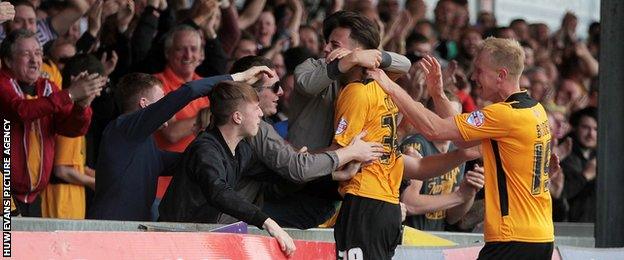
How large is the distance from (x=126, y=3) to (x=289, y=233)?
3348mm

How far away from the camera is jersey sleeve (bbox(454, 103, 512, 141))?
26.4 feet

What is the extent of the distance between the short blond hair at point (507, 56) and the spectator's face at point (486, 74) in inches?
1.2

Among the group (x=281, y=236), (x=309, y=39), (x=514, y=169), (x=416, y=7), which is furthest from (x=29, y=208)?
(x=416, y=7)

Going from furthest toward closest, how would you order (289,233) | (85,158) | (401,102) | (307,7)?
1. (307,7)
2. (85,158)
3. (289,233)
4. (401,102)

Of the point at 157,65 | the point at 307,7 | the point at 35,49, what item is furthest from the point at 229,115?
the point at 307,7

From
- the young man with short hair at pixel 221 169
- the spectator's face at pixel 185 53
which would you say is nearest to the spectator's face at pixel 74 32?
the spectator's face at pixel 185 53

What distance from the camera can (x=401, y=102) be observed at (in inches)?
316

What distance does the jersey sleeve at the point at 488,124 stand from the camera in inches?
317

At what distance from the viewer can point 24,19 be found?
34.9 feet

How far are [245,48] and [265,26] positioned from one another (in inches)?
46.9

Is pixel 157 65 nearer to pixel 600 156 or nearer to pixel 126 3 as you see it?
pixel 126 3

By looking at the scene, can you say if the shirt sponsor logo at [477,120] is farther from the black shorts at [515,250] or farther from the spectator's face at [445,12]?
the spectator's face at [445,12]

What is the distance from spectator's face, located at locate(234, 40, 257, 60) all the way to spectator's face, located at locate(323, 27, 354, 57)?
3507 mm

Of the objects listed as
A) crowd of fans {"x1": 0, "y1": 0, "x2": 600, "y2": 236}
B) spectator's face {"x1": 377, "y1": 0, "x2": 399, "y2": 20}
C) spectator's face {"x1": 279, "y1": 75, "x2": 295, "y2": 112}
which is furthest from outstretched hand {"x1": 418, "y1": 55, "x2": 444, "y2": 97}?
spectator's face {"x1": 377, "y1": 0, "x2": 399, "y2": 20}
